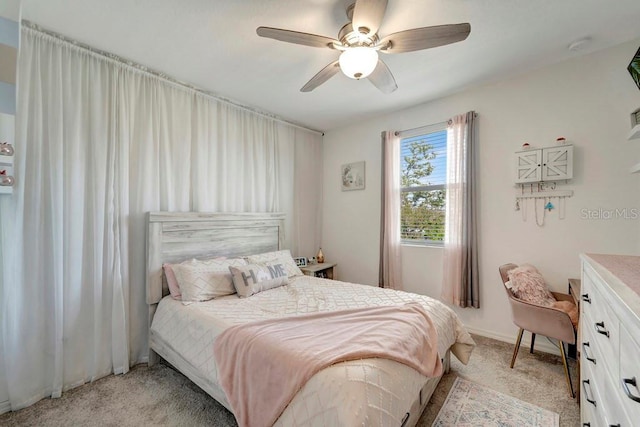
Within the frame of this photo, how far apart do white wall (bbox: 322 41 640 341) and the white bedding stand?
3.56 feet

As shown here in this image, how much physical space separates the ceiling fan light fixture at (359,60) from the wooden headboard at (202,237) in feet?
6.29

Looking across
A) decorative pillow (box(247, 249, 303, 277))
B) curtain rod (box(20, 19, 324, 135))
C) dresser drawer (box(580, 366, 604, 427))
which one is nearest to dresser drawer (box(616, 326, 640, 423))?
dresser drawer (box(580, 366, 604, 427))

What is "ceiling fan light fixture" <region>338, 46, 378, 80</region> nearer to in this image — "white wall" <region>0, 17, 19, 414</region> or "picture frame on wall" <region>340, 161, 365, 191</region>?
"white wall" <region>0, 17, 19, 414</region>

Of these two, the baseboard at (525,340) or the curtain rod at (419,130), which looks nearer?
the baseboard at (525,340)

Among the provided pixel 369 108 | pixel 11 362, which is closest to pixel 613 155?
pixel 369 108

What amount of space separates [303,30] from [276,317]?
2.05 meters

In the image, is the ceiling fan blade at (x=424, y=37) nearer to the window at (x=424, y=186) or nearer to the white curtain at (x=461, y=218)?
the white curtain at (x=461, y=218)

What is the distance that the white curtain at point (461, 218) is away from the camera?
282 cm

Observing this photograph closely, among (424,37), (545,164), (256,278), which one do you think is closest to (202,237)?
(256,278)

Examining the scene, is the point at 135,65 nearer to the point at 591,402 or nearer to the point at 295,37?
the point at 295,37

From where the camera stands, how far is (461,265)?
286 cm

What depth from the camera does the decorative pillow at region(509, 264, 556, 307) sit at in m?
2.19

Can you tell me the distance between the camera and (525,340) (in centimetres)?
260

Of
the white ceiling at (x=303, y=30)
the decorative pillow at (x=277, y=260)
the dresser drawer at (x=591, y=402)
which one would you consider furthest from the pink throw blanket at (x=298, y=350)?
the white ceiling at (x=303, y=30)
